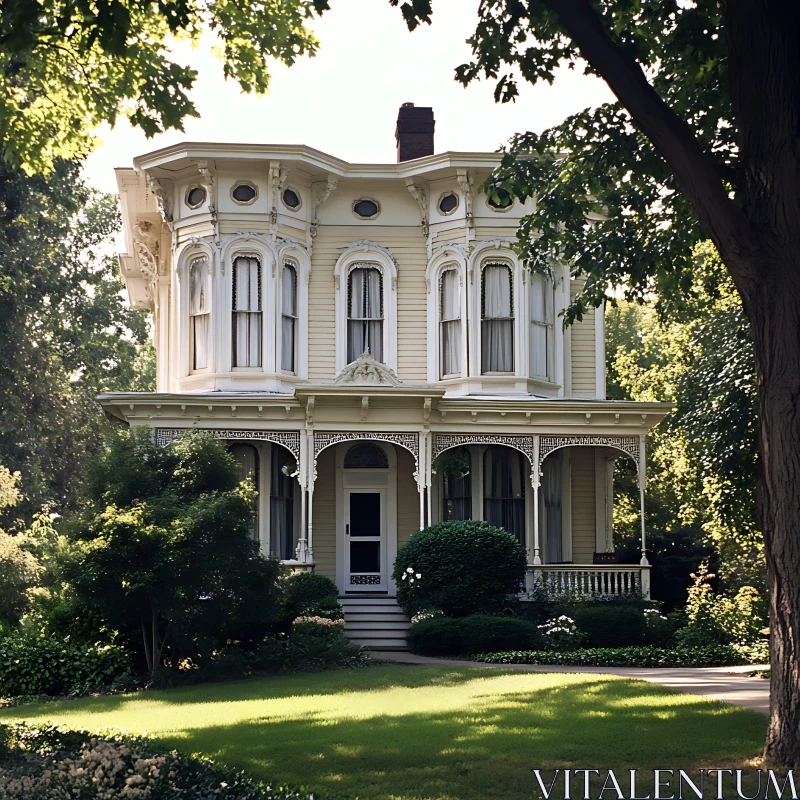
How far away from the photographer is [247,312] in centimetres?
2444

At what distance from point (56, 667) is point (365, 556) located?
8.94 meters

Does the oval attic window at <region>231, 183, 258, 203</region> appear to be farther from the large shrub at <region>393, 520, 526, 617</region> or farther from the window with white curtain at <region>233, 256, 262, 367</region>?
the large shrub at <region>393, 520, 526, 617</region>

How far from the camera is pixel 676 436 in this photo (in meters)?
28.1

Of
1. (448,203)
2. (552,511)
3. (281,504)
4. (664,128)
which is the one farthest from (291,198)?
(664,128)

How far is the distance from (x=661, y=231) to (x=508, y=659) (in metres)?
7.76

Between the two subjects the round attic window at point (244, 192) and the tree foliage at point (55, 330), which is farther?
the tree foliage at point (55, 330)

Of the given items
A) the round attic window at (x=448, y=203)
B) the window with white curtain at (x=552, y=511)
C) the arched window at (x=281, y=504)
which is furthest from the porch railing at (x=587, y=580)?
the round attic window at (x=448, y=203)

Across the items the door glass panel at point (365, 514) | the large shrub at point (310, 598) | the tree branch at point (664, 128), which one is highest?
the tree branch at point (664, 128)

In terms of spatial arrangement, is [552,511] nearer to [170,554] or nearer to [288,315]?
[288,315]

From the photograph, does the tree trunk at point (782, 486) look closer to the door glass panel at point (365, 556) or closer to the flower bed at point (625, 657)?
the flower bed at point (625, 657)

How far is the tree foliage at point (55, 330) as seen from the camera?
31.1m

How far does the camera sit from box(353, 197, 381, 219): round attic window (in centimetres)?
2570

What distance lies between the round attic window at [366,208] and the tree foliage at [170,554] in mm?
9293

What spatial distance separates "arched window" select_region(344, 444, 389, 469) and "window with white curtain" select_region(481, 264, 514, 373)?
2.85 m
